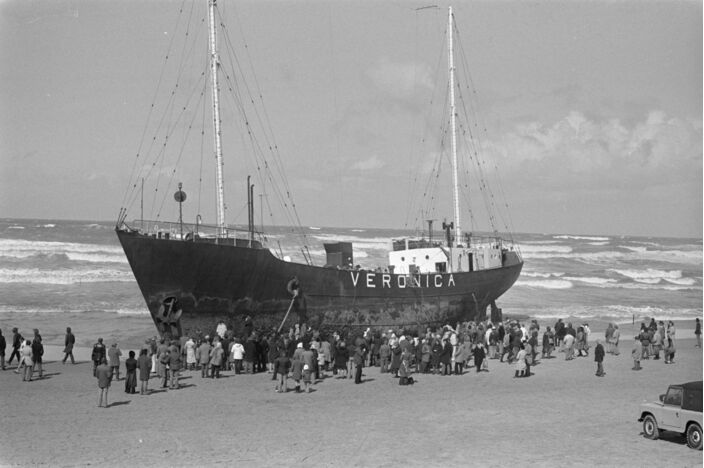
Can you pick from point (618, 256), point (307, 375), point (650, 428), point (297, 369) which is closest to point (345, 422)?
point (297, 369)

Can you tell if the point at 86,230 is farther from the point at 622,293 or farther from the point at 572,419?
the point at 572,419

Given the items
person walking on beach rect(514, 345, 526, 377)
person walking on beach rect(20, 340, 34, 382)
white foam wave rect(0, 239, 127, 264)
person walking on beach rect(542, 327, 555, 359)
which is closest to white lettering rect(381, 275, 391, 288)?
person walking on beach rect(542, 327, 555, 359)

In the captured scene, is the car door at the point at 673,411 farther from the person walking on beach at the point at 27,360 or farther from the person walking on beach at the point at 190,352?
the person walking on beach at the point at 27,360

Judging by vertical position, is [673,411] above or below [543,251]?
below

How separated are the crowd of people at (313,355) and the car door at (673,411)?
24.9 feet

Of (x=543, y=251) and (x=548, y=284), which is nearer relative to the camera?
(x=548, y=284)

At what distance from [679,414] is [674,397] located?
1.06ft

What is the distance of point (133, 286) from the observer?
55.9 meters

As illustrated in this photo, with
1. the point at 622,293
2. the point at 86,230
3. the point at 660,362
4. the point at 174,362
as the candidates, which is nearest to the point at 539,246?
the point at 622,293

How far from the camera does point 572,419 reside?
1550cm

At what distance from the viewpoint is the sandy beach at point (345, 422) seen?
12656 mm

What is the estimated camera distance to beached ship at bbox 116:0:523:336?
25.2 meters

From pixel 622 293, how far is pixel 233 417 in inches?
2031

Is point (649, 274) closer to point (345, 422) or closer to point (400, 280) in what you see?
point (400, 280)
